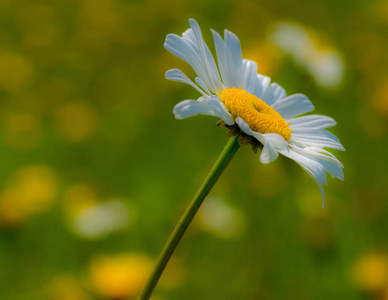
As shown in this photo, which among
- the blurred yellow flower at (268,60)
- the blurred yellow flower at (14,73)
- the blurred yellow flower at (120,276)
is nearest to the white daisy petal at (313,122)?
the blurred yellow flower at (120,276)

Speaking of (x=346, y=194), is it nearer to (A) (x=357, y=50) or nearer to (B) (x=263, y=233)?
(B) (x=263, y=233)

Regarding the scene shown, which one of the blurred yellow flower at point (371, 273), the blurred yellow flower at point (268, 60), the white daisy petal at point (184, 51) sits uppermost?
the blurred yellow flower at point (268, 60)

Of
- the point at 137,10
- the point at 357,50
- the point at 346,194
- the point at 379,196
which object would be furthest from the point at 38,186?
the point at 357,50

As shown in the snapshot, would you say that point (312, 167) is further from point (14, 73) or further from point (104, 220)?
point (14, 73)

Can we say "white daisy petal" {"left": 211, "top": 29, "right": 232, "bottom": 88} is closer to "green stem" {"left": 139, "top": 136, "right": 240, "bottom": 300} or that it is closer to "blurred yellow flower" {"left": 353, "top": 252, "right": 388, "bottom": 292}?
"green stem" {"left": 139, "top": 136, "right": 240, "bottom": 300}

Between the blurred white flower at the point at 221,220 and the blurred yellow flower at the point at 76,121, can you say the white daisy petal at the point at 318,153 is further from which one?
the blurred yellow flower at the point at 76,121

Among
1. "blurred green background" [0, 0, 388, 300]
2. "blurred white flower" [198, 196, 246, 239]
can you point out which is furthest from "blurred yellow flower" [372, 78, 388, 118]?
"blurred white flower" [198, 196, 246, 239]
